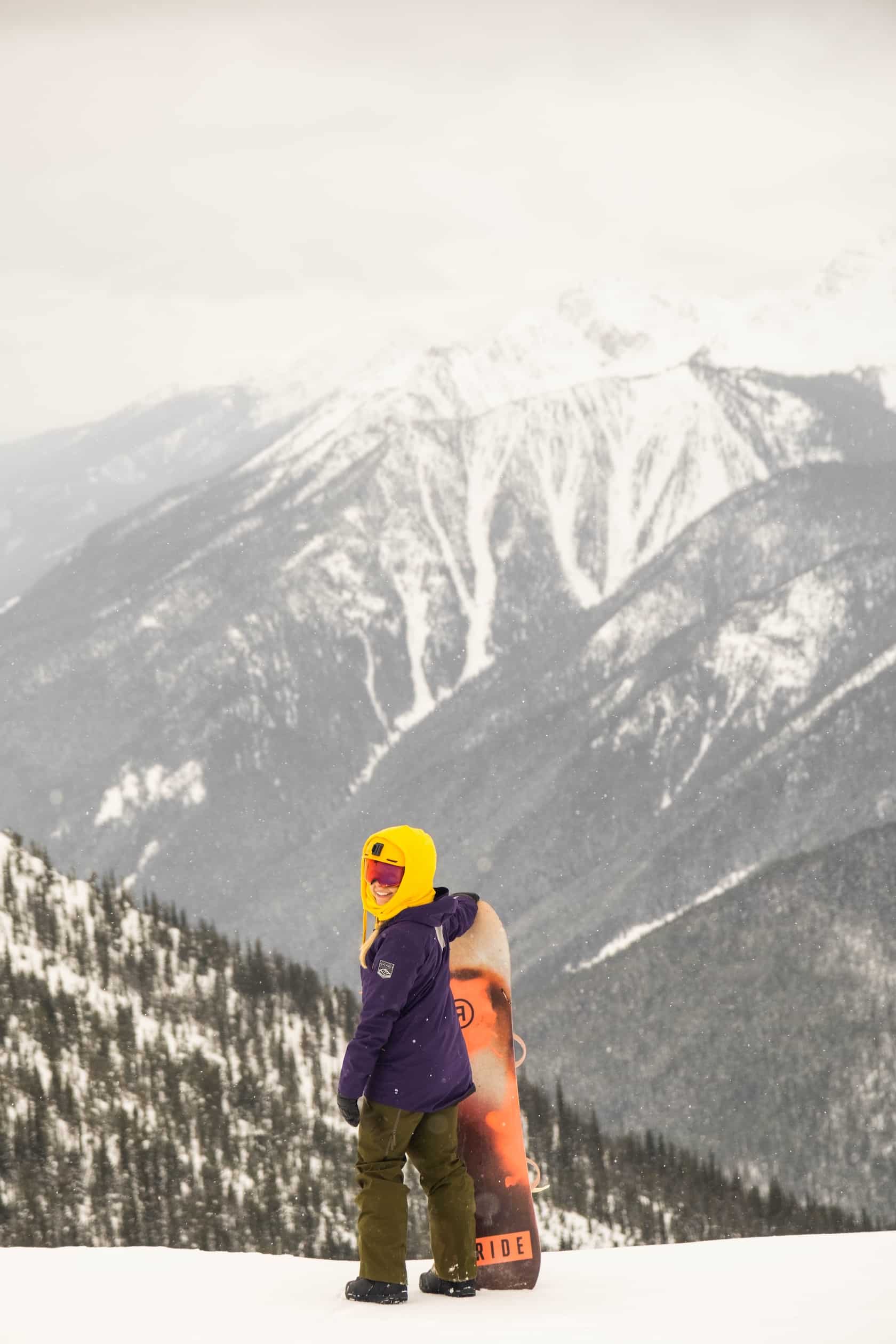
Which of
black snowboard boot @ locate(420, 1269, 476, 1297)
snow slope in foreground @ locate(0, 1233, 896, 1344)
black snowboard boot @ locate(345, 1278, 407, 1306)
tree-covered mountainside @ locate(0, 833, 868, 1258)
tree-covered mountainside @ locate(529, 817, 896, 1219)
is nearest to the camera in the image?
snow slope in foreground @ locate(0, 1233, 896, 1344)

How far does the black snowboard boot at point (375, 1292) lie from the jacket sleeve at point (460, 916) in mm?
2455

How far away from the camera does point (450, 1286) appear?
1009cm

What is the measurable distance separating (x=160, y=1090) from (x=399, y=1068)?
1451 inches

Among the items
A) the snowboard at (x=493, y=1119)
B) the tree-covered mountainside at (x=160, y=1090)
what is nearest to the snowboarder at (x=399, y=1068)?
the snowboard at (x=493, y=1119)

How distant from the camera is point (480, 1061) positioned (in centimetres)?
1111

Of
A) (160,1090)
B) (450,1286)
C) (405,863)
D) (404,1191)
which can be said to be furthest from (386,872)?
(160,1090)

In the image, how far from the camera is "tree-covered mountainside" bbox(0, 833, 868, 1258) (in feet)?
121

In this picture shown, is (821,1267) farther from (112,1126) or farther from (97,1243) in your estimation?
(112,1126)

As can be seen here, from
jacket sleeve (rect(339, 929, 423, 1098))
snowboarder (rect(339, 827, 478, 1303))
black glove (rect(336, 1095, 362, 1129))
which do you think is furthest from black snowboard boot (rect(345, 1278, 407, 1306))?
jacket sleeve (rect(339, 929, 423, 1098))

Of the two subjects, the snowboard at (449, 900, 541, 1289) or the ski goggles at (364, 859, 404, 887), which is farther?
the snowboard at (449, 900, 541, 1289)

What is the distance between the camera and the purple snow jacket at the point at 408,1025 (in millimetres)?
9516

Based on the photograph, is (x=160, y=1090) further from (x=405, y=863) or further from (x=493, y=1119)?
(x=405, y=863)

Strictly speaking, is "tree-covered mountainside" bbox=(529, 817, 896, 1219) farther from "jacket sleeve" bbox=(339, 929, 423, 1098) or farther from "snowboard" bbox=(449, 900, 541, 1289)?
"jacket sleeve" bbox=(339, 929, 423, 1098)

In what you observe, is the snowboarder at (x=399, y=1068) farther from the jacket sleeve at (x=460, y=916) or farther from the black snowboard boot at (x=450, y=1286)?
the jacket sleeve at (x=460, y=916)
